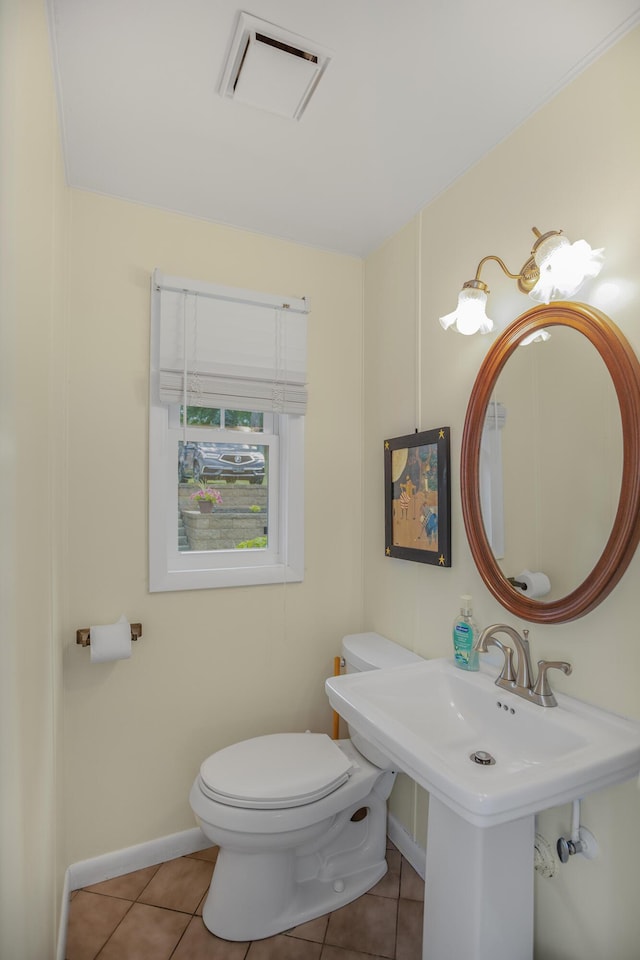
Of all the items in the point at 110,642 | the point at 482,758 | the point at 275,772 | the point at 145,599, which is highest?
the point at 145,599

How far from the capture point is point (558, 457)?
4.48ft

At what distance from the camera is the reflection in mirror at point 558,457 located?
4.11ft

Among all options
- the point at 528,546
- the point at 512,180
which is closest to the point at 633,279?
the point at 512,180

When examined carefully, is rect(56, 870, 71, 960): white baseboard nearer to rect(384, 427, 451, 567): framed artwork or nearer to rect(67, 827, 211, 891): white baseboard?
rect(67, 827, 211, 891): white baseboard

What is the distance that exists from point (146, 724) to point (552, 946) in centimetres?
141

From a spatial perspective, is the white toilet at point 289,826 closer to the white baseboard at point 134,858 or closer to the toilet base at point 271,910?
the toilet base at point 271,910

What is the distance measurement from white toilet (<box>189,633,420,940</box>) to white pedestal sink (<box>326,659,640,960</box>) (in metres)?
0.38

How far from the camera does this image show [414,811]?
6.31 ft

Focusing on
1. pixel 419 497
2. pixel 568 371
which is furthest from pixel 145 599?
pixel 568 371

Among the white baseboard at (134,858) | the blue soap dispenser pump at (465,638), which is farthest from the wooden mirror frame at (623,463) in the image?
the white baseboard at (134,858)

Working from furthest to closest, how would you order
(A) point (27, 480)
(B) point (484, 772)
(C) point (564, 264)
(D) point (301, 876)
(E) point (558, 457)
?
(D) point (301, 876) < (E) point (558, 457) < (C) point (564, 264) < (B) point (484, 772) < (A) point (27, 480)

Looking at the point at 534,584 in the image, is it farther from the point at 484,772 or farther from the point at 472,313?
the point at 472,313

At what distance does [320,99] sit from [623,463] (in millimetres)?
1266

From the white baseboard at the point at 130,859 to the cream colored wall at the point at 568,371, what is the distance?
85 centimetres
